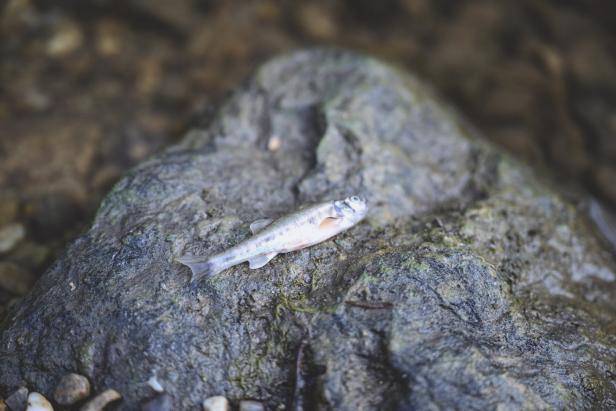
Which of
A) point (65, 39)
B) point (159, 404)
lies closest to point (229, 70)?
point (65, 39)

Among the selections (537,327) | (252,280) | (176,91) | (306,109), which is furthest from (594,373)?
(176,91)

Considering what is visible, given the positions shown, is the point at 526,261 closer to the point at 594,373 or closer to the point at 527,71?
the point at 594,373

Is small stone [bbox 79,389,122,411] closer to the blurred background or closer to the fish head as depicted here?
the fish head

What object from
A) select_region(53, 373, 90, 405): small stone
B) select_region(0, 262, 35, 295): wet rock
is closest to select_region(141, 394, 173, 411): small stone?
select_region(53, 373, 90, 405): small stone

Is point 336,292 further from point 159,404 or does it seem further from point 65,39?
point 65,39

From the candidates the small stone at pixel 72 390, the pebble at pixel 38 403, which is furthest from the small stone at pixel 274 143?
the pebble at pixel 38 403
